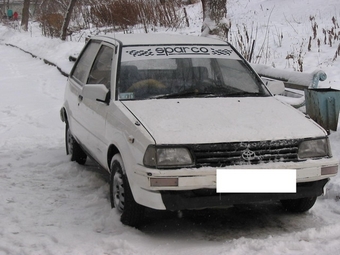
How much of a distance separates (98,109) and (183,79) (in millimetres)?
852

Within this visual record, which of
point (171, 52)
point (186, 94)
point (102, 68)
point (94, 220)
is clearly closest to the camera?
point (94, 220)

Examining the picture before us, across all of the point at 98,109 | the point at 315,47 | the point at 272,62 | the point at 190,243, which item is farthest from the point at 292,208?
the point at 315,47

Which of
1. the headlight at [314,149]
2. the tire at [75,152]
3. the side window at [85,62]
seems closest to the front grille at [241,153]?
the headlight at [314,149]

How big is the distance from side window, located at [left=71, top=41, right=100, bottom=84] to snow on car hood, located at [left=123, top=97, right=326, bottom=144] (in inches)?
59.3

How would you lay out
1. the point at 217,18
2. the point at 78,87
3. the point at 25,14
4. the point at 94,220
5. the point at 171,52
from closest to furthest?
the point at 94,220, the point at 171,52, the point at 78,87, the point at 217,18, the point at 25,14

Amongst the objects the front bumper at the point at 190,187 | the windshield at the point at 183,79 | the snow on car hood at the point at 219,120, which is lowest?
the front bumper at the point at 190,187

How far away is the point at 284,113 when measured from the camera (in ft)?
16.1

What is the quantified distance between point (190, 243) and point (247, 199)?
54 cm

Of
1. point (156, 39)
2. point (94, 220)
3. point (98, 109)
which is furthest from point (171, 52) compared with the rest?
point (94, 220)

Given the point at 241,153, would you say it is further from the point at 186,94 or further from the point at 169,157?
the point at 186,94

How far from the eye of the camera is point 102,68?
5.91m

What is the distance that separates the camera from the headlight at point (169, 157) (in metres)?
4.22

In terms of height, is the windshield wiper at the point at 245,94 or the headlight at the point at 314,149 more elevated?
the windshield wiper at the point at 245,94

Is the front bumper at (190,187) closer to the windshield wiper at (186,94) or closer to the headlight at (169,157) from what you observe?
the headlight at (169,157)
